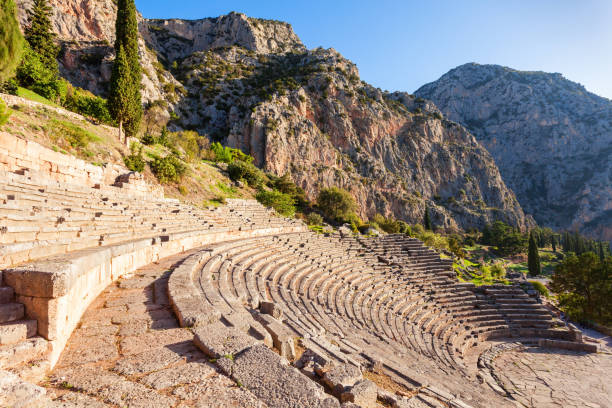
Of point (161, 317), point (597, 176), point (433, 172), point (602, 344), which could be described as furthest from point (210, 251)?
point (597, 176)

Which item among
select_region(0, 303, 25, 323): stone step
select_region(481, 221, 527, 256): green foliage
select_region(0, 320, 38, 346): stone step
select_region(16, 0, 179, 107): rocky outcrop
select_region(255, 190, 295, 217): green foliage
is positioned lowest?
select_region(481, 221, 527, 256): green foliage

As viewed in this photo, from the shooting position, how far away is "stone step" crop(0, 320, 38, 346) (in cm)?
258

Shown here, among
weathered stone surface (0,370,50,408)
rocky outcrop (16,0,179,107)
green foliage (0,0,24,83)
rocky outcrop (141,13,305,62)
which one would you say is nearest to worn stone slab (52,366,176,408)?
weathered stone surface (0,370,50,408)

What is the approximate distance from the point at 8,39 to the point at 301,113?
2009 inches

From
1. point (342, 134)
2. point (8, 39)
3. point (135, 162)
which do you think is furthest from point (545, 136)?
point (8, 39)

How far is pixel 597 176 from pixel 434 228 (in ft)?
236

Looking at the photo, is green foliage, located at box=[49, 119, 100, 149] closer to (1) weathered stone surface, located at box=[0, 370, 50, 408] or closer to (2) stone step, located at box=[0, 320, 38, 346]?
(2) stone step, located at box=[0, 320, 38, 346]

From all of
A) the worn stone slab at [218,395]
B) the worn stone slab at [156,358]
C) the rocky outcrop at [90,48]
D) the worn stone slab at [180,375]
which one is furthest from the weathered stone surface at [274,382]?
the rocky outcrop at [90,48]

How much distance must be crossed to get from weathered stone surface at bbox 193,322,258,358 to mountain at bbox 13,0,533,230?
46.5 m

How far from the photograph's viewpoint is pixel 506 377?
11977 mm

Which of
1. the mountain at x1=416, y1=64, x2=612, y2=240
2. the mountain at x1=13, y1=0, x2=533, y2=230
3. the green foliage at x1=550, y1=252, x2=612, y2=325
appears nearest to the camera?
the green foliage at x1=550, y1=252, x2=612, y2=325

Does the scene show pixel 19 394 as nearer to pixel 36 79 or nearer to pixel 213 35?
pixel 36 79

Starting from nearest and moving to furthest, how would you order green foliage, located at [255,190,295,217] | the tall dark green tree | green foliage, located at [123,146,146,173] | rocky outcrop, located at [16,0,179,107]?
green foliage, located at [123,146,146,173], the tall dark green tree, green foliage, located at [255,190,295,217], rocky outcrop, located at [16,0,179,107]

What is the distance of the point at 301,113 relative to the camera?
57.4m
